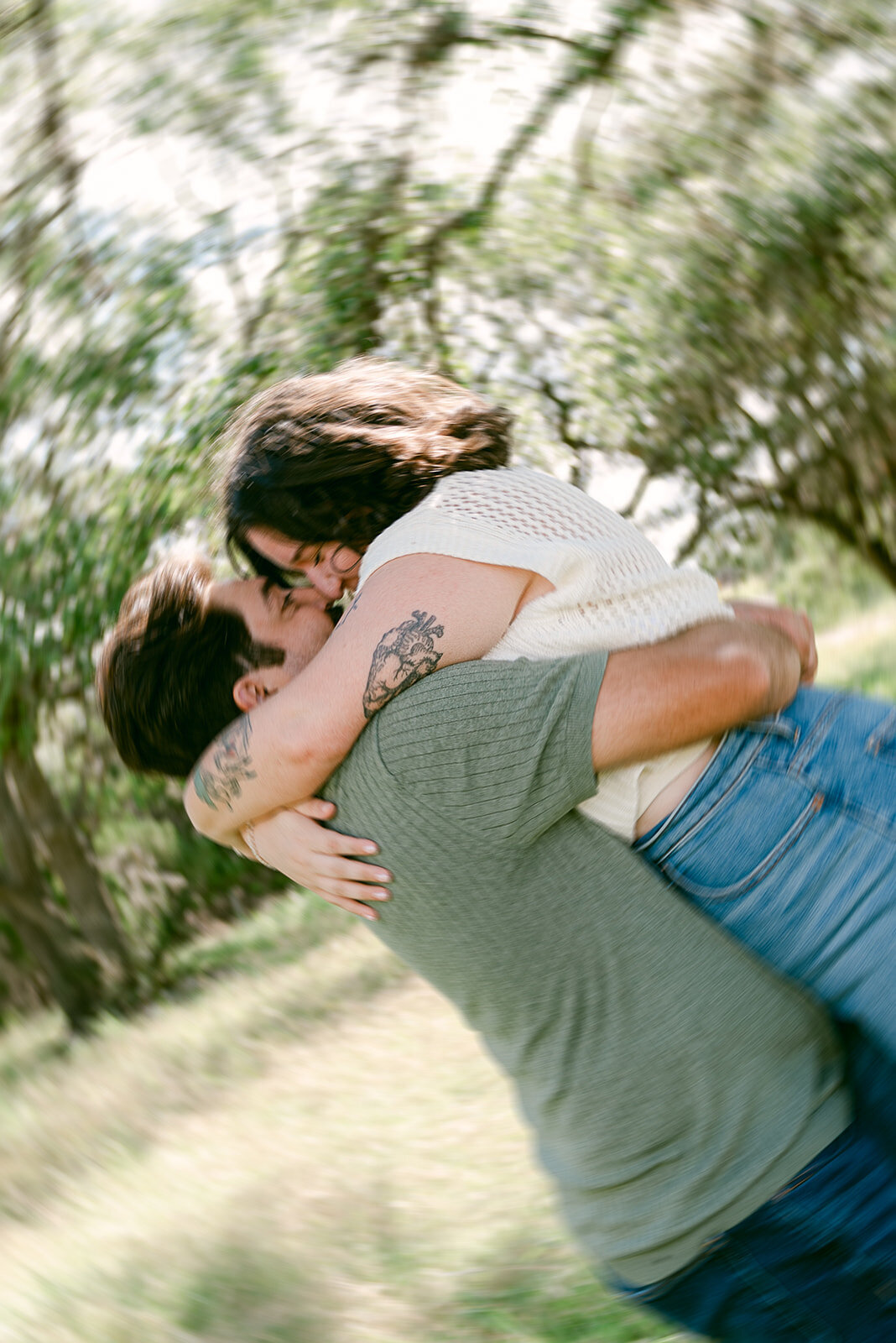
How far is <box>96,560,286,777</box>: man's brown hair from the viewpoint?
1.58 m

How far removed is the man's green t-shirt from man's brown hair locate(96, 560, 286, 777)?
0.45 meters

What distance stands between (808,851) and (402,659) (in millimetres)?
498

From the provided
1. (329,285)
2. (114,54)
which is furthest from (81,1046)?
(114,54)

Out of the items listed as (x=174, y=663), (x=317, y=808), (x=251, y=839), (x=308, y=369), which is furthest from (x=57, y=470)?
(x=317, y=808)

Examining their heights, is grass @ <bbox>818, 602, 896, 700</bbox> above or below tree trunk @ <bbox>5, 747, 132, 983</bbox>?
below

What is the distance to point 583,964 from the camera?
44.9 inches

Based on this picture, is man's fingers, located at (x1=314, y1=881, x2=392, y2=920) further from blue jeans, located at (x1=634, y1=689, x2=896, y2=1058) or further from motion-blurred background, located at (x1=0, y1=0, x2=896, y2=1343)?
motion-blurred background, located at (x1=0, y1=0, x2=896, y2=1343)

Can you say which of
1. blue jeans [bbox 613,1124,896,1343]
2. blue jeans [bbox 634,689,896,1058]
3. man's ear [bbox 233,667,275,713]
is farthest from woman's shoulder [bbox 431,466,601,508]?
blue jeans [bbox 613,1124,896,1343]

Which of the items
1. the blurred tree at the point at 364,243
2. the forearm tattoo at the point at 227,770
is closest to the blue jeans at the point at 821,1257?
the forearm tattoo at the point at 227,770

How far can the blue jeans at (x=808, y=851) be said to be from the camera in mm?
1107

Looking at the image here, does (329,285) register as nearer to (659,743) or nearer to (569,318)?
(569,318)

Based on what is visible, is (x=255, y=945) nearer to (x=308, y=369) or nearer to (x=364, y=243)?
(x=308, y=369)

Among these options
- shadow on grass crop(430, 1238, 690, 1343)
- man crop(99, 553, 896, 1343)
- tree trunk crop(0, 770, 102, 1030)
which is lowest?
tree trunk crop(0, 770, 102, 1030)

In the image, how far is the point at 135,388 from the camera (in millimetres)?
4359
